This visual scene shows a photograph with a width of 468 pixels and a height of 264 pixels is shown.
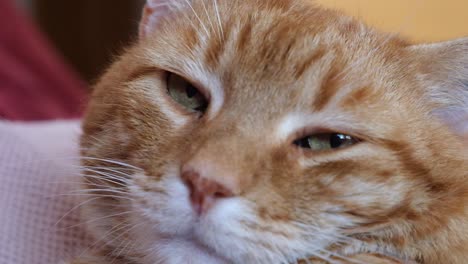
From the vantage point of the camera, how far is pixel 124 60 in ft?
5.26

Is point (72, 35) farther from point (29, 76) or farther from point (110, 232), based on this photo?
point (110, 232)

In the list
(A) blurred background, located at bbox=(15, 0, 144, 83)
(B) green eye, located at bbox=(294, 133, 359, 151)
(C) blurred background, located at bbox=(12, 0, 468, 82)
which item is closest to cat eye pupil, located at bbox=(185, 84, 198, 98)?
(B) green eye, located at bbox=(294, 133, 359, 151)

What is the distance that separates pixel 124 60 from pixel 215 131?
1.69 ft

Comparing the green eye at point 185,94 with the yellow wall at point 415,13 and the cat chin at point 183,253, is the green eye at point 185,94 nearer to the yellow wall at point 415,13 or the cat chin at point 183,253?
the cat chin at point 183,253

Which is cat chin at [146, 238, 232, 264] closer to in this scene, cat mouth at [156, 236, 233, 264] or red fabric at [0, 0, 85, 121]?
cat mouth at [156, 236, 233, 264]

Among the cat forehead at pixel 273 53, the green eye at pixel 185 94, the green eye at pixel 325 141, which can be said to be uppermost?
the cat forehead at pixel 273 53

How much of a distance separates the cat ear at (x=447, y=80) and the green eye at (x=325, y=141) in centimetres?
26

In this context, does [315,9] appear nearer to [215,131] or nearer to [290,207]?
[215,131]

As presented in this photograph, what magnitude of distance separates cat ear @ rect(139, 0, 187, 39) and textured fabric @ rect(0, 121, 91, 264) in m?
0.38

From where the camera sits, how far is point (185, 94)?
1401mm

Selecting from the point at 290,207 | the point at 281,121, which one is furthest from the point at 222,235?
the point at 281,121

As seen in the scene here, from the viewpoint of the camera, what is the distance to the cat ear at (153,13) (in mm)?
1676

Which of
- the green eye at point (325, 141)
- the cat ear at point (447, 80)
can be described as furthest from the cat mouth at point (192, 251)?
the cat ear at point (447, 80)

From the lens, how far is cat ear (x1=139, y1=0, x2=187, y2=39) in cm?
168
